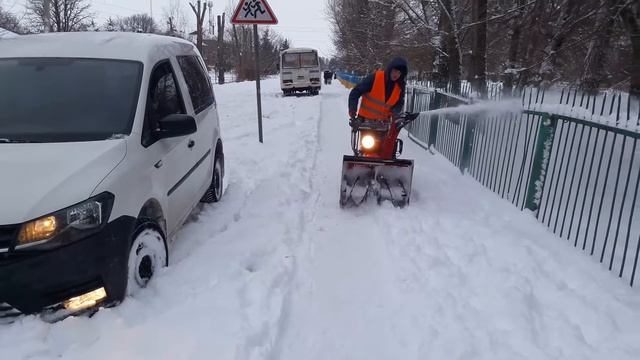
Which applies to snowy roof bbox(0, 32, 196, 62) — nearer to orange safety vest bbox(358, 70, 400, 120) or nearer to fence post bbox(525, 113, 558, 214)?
orange safety vest bbox(358, 70, 400, 120)

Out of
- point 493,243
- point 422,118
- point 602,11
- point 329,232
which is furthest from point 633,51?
point 329,232

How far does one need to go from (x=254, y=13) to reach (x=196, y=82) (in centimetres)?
389

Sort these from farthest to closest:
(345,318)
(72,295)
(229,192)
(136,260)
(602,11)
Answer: (602,11) < (229,192) < (345,318) < (136,260) < (72,295)

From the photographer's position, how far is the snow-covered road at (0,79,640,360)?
9.15 feet

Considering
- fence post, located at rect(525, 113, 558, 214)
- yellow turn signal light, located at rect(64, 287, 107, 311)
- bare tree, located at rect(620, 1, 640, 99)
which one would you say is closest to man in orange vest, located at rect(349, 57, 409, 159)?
fence post, located at rect(525, 113, 558, 214)

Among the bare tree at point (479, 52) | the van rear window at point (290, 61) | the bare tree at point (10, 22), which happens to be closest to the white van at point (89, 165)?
the bare tree at point (479, 52)

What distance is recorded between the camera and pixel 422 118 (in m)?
10.7

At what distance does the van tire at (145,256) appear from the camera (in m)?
3.01

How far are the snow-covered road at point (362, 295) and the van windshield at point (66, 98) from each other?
4.06ft

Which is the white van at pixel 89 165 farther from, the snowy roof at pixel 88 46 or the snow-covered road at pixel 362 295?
the snow-covered road at pixel 362 295

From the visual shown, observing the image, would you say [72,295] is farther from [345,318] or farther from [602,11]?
[602,11]

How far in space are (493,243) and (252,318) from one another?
98.8 inches

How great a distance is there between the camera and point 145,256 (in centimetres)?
326

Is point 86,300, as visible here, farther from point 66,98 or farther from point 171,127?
point 66,98
